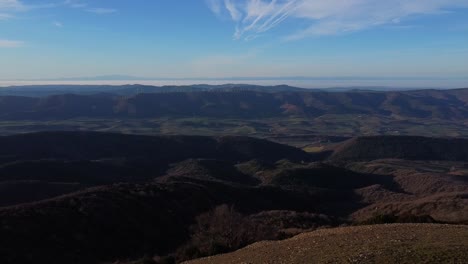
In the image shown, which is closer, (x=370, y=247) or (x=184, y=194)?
(x=370, y=247)

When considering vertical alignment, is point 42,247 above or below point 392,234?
below

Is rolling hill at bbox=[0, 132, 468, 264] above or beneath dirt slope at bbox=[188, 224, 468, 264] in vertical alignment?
beneath

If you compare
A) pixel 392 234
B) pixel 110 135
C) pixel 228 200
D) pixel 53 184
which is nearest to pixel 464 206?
pixel 228 200

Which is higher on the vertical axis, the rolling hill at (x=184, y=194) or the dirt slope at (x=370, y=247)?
the dirt slope at (x=370, y=247)

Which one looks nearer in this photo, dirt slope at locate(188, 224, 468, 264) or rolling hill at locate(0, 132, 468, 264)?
dirt slope at locate(188, 224, 468, 264)

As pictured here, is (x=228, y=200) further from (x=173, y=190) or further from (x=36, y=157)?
(x=36, y=157)

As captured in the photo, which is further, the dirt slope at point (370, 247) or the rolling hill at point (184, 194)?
the rolling hill at point (184, 194)

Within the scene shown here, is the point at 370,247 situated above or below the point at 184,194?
above

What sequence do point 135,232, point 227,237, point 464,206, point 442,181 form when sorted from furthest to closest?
point 442,181
point 464,206
point 135,232
point 227,237
